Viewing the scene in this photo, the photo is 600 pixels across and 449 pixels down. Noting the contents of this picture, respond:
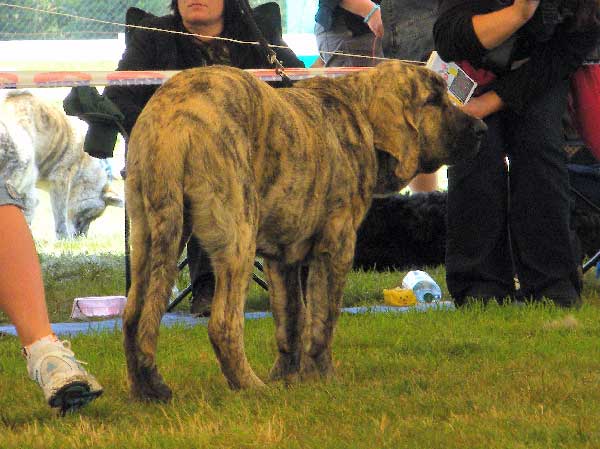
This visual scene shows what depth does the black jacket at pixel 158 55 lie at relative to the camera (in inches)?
276

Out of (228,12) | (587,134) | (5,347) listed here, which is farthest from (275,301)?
(228,12)

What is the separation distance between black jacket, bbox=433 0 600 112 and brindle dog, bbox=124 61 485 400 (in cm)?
126

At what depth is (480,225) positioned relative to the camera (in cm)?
629

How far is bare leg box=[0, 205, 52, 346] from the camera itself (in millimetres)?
3992

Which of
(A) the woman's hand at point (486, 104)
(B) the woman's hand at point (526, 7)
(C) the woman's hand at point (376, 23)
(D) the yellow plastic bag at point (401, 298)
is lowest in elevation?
(D) the yellow plastic bag at point (401, 298)

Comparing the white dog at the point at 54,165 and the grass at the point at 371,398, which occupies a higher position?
the grass at the point at 371,398

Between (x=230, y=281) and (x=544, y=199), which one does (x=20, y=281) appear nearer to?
(x=230, y=281)

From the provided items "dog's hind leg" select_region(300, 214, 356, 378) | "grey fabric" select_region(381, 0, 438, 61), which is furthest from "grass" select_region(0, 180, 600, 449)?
"grey fabric" select_region(381, 0, 438, 61)

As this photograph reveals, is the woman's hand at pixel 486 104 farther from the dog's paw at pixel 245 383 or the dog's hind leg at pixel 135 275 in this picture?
the dog's hind leg at pixel 135 275

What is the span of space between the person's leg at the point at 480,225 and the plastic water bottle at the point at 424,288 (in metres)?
0.78

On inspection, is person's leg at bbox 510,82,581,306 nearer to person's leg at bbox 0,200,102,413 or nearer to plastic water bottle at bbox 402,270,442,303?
plastic water bottle at bbox 402,270,442,303

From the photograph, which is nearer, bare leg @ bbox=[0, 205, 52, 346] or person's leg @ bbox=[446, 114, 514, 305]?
bare leg @ bbox=[0, 205, 52, 346]

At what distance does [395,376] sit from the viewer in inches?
175

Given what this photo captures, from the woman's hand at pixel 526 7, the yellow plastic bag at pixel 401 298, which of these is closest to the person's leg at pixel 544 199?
the woman's hand at pixel 526 7
